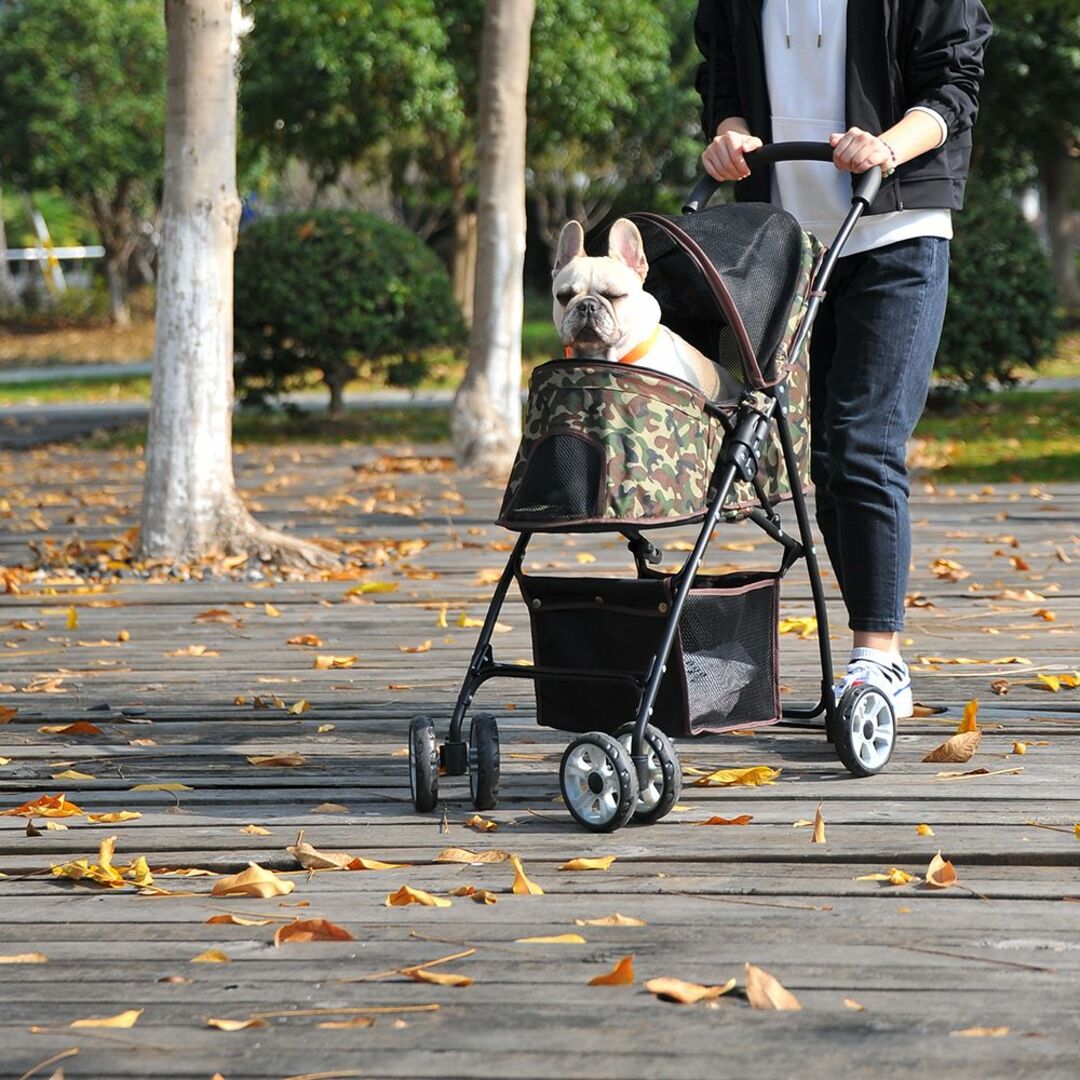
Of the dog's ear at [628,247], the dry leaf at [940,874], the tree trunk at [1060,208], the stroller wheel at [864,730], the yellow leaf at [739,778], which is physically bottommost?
the yellow leaf at [739,778]

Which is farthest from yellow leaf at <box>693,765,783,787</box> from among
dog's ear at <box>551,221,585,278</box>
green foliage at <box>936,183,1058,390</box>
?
green foliage at <box>936,183,1058,390</box>

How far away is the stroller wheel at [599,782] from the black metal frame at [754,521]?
0.06m

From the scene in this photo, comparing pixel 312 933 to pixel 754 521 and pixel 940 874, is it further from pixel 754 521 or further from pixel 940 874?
pixel 754 521

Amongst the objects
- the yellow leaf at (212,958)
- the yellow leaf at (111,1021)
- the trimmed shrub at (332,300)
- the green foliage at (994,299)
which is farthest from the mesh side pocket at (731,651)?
the trimmed shrub at (332,300)

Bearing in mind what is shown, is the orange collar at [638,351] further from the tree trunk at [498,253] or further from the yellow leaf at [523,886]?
the tree trunk at [498,253]

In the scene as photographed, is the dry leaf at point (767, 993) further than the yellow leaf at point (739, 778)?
No

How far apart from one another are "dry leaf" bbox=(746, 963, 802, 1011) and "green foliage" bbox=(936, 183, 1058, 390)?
12004 mm

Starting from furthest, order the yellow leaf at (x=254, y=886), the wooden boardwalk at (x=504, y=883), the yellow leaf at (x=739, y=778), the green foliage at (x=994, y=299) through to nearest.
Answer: the green foliage at (x=994, y=299)
the yellow leaf at (x=739, y=778)
the yellow leaf at (x=254, y=886)
the wooden boardwalk at (x=504, y=883)

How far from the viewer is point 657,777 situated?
3.71m

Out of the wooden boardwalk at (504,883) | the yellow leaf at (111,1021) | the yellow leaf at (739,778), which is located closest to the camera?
the wooden boardwalk at (504,883)

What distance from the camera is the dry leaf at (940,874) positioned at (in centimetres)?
326

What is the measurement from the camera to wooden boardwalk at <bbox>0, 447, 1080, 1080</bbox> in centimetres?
260

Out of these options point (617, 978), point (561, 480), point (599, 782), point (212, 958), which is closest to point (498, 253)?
point (561, 480)

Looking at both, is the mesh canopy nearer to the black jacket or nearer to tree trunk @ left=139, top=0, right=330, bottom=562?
the black jacket
